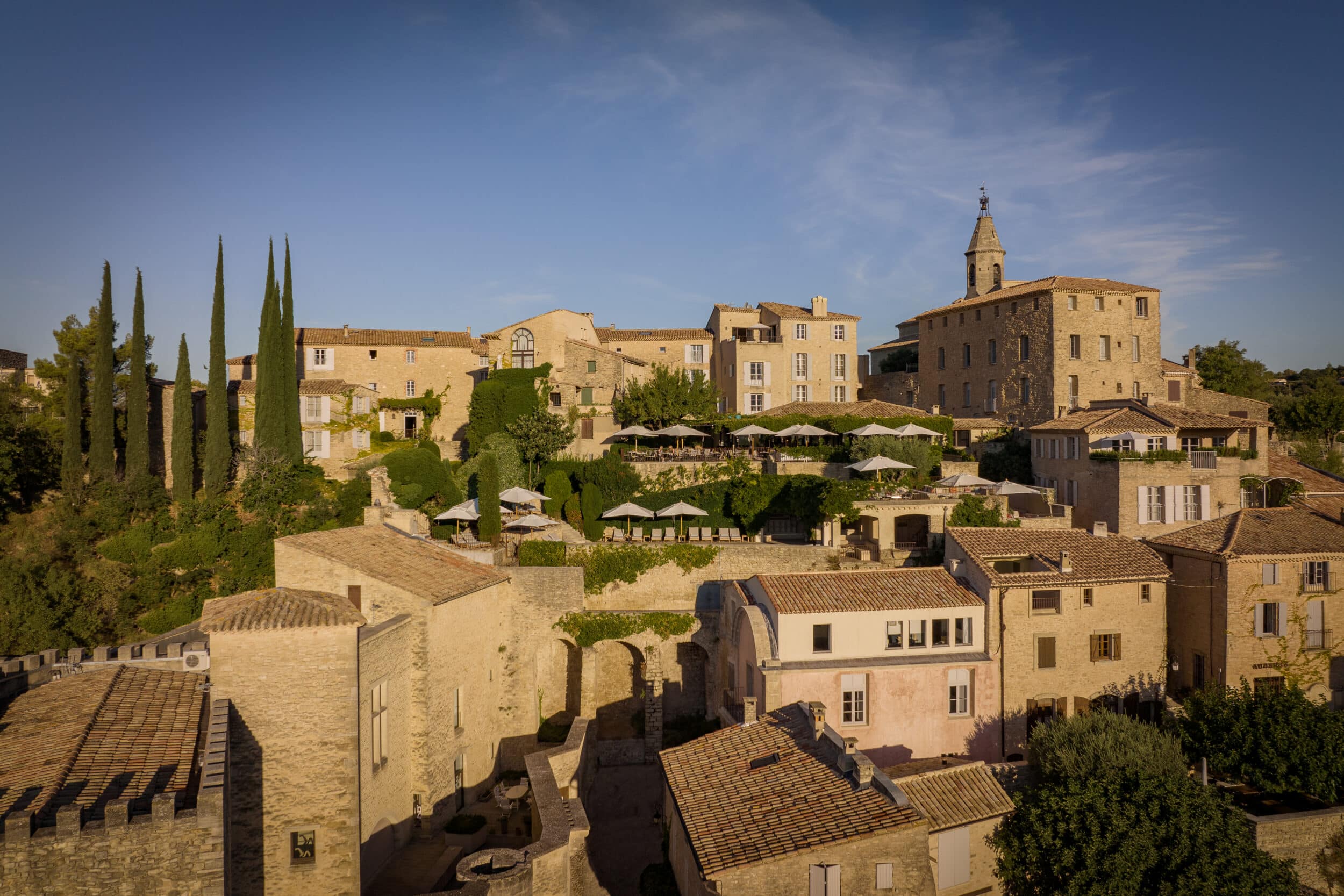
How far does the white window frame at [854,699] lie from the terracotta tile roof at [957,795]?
3412mm

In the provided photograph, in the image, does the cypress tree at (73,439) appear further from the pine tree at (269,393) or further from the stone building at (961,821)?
the stone building at (961,821)

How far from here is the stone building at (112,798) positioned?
13383mm

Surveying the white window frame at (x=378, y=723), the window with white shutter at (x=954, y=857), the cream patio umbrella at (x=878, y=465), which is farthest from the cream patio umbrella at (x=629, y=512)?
the window with white shutter at (x=954, y=857)

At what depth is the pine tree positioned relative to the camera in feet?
138

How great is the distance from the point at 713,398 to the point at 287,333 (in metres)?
22.4

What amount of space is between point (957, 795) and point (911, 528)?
16126 millimetres

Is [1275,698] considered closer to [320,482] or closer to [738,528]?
[738,528]

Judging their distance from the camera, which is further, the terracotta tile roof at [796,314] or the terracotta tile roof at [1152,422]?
the terracotta tile roof at [796,314]

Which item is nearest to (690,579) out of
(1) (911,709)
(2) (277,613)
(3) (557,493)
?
(3) (557,493)

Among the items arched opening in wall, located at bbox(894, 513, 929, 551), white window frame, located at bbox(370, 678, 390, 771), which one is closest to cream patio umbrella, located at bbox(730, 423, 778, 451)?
arched opening in wall, located at bbox(894, 513, 929, 551)

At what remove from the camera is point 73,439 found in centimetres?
3953

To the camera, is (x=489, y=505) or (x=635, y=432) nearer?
(x=489, y=505)

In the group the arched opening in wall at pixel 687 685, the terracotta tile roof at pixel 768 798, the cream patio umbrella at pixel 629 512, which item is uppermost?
the cream patio umbrella at pixel 629 512

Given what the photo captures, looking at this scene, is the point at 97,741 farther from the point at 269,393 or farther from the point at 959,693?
the point at 269,393
